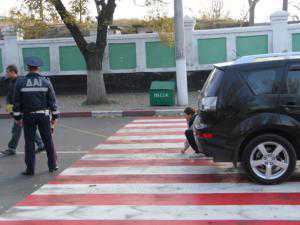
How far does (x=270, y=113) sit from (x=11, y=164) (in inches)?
187

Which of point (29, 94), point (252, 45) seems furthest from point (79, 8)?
point (29, 94)

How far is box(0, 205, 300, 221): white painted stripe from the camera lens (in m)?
6.45

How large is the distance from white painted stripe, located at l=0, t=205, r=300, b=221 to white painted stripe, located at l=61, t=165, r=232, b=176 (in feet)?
6.00

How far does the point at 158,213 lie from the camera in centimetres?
669

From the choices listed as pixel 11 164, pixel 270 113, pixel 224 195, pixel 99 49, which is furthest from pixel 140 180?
pixel 99 49

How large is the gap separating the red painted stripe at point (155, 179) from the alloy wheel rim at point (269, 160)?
390 mm

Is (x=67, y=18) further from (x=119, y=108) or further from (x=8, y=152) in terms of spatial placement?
(x=8, y=152)

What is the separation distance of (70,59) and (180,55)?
6124mm

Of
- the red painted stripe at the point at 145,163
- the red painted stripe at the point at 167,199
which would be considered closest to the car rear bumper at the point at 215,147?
the red painted stripe at the point at 167,199

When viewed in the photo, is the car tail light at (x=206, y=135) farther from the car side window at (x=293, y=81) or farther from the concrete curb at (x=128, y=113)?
the concrete curb at (x=128, y=113)

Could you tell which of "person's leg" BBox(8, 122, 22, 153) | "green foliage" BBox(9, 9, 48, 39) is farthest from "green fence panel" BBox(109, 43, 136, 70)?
"person's leg" BBox(8, 122, 22, 153)

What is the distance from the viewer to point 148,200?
7.27m

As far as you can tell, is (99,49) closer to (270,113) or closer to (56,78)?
(56,78)

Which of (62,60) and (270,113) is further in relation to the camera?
(62,60)
